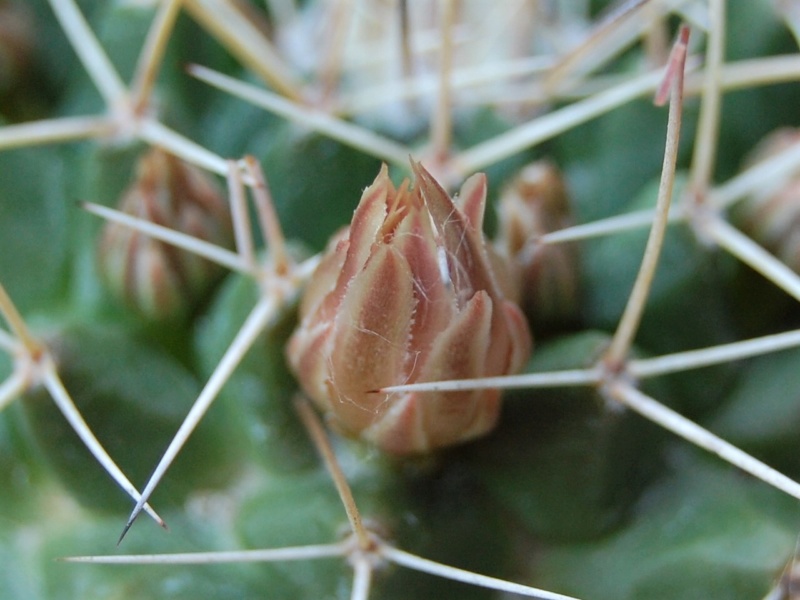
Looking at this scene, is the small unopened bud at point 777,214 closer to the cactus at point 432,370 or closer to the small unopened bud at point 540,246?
the cactus at point 432,370

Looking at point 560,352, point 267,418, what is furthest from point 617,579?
point 267,418

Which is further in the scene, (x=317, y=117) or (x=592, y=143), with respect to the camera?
(x=592, y=143)

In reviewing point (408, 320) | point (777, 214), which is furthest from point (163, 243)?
point (777, 214)

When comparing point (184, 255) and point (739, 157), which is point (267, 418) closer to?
point (184, 255)

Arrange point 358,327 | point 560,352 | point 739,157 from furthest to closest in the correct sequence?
point 739,157 → point 560,352 → point 358,327

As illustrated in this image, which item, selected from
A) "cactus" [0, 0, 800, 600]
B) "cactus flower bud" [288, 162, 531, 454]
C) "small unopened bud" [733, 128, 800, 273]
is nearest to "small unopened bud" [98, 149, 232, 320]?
"cactus" [0, 0, 800, 600]

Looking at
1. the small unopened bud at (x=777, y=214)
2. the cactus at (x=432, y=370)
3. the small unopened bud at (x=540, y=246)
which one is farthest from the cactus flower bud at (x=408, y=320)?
the small unopened bud at (x=777, y=214)

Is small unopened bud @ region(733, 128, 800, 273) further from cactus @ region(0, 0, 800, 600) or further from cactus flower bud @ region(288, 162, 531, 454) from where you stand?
cactus flower bud @ region(288, 162, 531, 454)
